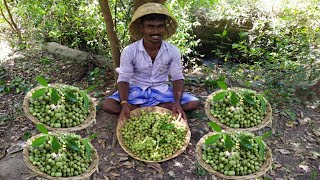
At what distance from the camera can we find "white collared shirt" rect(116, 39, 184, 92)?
3131mm

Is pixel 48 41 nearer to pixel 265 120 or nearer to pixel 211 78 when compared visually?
pixel 211 78

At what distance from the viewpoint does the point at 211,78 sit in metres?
4.08

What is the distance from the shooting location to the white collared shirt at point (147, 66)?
3.13 meters

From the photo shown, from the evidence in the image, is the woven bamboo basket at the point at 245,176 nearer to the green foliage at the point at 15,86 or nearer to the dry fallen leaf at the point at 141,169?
the dry fallen leaf at the point at 141,169

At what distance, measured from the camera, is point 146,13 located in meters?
2.81

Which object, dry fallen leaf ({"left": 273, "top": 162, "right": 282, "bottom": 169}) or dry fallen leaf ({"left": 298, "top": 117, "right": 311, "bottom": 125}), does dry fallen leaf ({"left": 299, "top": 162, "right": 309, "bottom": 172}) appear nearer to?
dry fallen leaf ({"left": 273, "top": 162, "right": 282, "bottom": 169})

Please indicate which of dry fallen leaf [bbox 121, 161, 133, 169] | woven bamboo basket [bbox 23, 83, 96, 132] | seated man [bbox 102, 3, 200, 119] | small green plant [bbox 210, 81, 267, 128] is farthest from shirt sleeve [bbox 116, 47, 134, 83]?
small green plant [bbox 210, 81, 267, 128]

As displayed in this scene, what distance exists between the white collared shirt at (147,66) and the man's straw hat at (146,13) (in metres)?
0.18

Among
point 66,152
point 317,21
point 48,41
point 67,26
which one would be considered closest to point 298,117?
point 317,21

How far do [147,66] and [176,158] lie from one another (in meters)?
0.96

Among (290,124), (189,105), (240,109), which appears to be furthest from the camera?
(290,124)

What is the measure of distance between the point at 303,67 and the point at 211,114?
77.4 inches

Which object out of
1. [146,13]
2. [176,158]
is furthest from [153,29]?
[176,158]

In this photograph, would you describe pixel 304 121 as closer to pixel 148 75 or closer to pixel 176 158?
pixel 176 158
